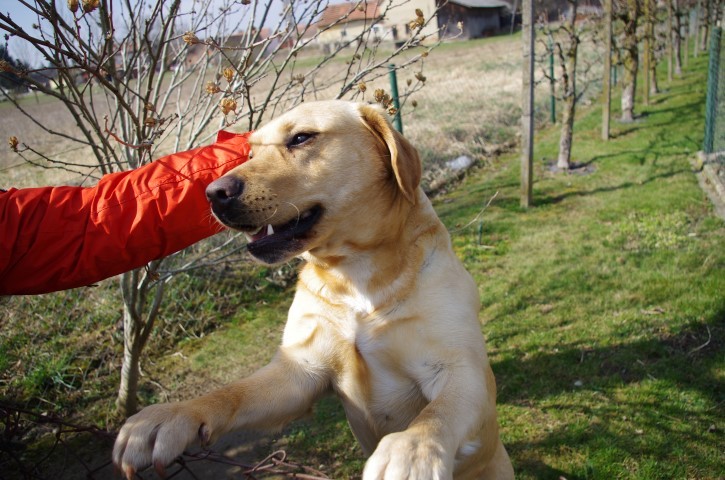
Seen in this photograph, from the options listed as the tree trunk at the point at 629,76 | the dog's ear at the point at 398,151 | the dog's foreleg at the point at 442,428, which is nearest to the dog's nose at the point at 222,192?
the dog's ear at the point at 398,151

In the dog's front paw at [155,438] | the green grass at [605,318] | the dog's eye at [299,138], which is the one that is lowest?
the green grass at [605,318]

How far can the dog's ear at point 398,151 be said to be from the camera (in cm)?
251

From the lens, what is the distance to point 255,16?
3.50m

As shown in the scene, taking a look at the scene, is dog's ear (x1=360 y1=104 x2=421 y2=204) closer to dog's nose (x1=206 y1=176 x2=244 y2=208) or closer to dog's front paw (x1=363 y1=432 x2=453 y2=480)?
dog's nose (x1=206 y1=176 x2=244 y2=208)

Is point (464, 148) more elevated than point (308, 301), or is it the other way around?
point (308, 301)

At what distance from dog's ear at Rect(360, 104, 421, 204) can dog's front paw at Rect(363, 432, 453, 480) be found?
1068mm

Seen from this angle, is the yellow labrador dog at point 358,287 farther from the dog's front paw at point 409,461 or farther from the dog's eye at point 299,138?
the dog's front paw at point 409,461

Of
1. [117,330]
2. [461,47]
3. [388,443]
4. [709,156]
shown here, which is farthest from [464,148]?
[461,47]

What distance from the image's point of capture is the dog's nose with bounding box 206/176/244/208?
7.19ft

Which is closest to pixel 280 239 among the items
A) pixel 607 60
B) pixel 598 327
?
pixel 598 327

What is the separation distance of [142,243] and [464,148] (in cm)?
812

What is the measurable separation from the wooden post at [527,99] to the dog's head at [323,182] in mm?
4995

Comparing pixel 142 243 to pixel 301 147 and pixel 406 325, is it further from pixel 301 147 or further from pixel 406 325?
pixel 406 325

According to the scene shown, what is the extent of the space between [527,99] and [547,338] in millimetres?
3746
